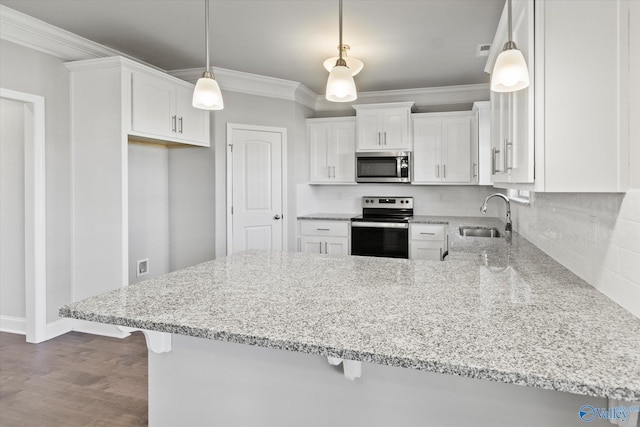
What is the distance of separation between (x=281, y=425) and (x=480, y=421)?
66cm

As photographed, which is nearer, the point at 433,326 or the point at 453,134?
the point at 433,326

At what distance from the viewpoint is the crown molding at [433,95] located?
4680mm

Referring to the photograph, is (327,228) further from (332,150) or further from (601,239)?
(601,239)

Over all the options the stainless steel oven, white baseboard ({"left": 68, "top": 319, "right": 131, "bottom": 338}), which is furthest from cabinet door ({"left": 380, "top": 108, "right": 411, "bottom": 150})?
white baseboard ({"left": 68, "top": 319, "right": 131, "bottom": 338})

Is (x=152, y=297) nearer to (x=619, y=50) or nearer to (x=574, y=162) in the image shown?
(x=574, y=162)

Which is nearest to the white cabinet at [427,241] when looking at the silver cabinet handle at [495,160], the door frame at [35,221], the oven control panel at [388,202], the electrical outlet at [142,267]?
the oven control panel at [388,202]

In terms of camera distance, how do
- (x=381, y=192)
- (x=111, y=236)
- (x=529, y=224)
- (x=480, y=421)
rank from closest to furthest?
(x=480, y=421) < (x=529, y=224) < (x=111, y=236) < (x=381, y=192)

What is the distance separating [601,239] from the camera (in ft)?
4.56

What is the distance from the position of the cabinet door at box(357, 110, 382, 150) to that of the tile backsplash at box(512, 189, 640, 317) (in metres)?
2.71

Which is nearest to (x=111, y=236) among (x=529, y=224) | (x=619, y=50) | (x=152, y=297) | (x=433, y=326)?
(x=152, y=297)

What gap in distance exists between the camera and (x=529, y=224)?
2740 millimetres

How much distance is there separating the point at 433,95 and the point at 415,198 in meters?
1.28

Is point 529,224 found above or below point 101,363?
above

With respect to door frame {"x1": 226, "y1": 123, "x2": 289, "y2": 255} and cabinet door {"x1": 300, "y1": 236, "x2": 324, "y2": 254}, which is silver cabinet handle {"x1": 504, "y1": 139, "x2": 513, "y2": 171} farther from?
cabinet door {"x1": 300, "y1": 236, "x2": 324, "y2": 254}
